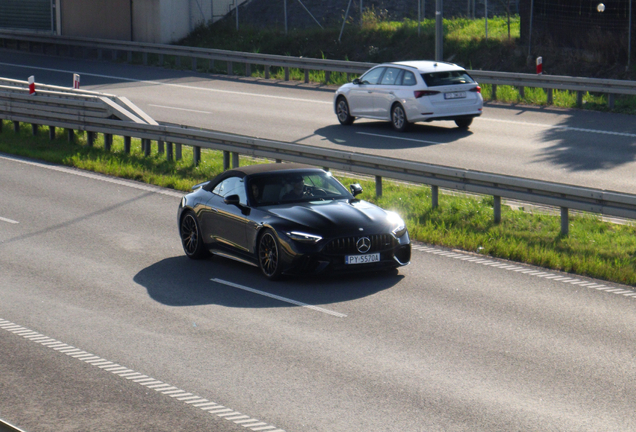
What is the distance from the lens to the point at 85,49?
42.6m

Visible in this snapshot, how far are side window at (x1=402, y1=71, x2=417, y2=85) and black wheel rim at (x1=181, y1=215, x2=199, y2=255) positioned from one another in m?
11.5

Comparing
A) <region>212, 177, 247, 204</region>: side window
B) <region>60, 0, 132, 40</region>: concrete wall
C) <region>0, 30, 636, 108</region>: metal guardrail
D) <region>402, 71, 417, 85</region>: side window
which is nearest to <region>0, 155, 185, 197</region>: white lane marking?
<region>212, 177, 247, 204</region>: side window

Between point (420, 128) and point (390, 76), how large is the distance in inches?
58.7

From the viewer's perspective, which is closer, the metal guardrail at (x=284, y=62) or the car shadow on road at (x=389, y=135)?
the car shadow on road at (x=389, y=135)

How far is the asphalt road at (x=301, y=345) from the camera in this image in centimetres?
720

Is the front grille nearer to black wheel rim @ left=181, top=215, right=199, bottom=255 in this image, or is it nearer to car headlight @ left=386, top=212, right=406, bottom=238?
car headlight @ left=386, top=212, right=406, bottom=238

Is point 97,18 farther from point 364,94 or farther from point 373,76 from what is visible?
point 364,94

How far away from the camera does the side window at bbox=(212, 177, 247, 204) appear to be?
12.3 meters

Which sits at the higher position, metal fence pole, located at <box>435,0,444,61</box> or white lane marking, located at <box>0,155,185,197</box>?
metal fence pole, located at <box>435,0,444,61</box>

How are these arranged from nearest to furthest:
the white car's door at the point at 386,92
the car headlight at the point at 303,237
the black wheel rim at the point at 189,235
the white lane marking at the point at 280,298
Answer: the white lane marking at the point at 280,298 → the car headlight at the point at 303,237 → the black wheel rim at the point at 189,235 → the white car's door at the point at 386,92

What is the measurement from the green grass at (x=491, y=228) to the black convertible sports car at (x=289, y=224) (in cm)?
185

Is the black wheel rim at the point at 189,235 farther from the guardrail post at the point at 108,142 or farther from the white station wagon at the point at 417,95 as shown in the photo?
the white station wagon at the point at 417,95

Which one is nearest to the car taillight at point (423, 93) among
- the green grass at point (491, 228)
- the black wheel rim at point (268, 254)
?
the green grass at point (491, 228)

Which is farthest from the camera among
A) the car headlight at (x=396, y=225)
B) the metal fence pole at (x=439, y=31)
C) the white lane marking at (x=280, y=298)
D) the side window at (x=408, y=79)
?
the metal fence pole at (x=439, y=31)
